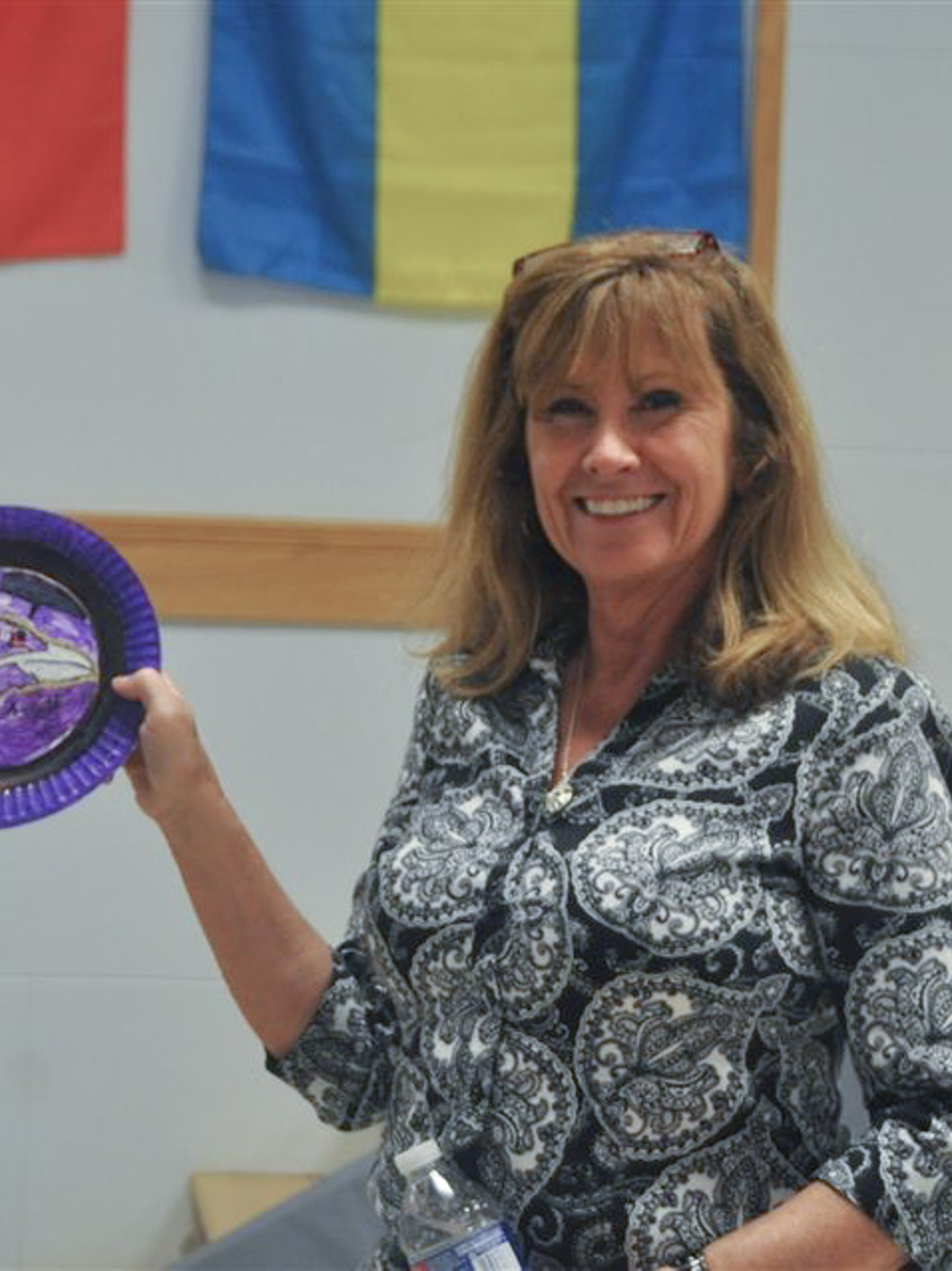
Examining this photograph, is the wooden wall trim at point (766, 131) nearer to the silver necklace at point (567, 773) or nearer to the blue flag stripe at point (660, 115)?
the blue flag stripe at point (660, 115)

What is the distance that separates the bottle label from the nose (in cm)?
51

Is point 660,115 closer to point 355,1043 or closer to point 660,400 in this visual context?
point 660,400

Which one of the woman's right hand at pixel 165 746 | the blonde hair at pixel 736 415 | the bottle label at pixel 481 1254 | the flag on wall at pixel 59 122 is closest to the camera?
the bottle label at pixel 481 1254

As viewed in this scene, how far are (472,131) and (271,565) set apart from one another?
0.59 meters

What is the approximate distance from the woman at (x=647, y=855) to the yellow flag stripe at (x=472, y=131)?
105cm

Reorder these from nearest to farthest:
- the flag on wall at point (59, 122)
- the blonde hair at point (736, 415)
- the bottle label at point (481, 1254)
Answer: the bottle label at point (481, 1254)
the blonde hair at point (736, 415)
the flag on wall at point (59, 122)

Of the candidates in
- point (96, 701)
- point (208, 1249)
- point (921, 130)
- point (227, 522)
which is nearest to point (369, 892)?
point (96, 701)

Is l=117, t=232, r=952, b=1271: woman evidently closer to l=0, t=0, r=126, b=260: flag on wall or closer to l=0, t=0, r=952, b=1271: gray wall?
l=0, t=0, r=952, b=1271: gray wall

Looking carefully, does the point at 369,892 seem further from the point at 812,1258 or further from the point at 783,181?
the point at 783,181

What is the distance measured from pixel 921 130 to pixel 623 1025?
1632 mm

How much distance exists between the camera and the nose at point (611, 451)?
1447 millimetres

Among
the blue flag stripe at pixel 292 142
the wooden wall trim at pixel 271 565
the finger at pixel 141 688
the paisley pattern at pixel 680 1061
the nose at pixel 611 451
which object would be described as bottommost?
the paisley pattern at pixel 680 1061

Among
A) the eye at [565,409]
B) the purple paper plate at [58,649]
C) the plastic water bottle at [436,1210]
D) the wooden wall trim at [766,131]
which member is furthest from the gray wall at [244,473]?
the plastic water bottle at [436,1210]

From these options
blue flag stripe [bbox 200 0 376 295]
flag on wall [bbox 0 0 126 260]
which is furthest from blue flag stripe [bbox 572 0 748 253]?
flag on wall [bbox 0 0 126 260]
